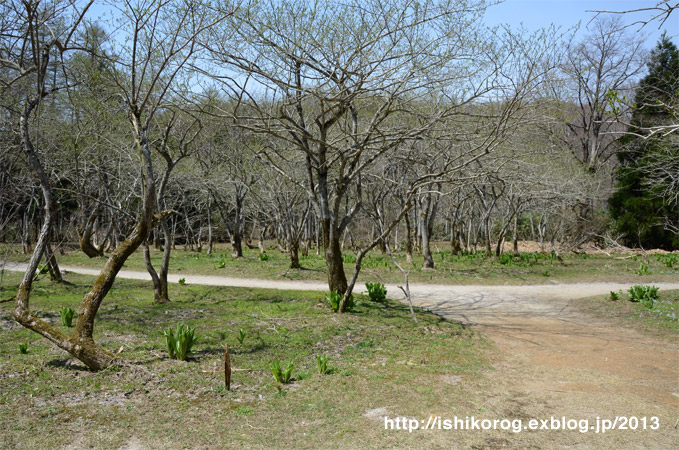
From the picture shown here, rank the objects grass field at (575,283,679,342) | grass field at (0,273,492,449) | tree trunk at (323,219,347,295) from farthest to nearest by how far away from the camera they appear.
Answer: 1. tree trunk at (323,219,347,295)
2. grass field at (575,283,679,342)
3. grass field at (0,273,492,449)

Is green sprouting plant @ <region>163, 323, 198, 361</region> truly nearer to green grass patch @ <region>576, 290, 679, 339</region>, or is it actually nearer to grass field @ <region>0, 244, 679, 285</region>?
green grass patch @ <region>576, 290, 679, 339</region>

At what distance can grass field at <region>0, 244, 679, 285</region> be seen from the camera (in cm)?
1438

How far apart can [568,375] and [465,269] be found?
10.3 metres

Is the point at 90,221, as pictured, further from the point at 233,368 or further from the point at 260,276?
the point at 233,368

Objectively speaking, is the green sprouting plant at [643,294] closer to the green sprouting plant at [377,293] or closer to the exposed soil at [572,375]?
the exposed soil at [572,375]

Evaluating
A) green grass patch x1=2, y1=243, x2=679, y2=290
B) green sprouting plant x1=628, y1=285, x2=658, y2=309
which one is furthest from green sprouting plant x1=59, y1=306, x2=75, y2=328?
green sprouting plant x1=628, y1=285, x2=658, y2=309

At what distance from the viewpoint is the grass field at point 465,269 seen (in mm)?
14383

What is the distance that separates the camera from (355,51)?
741 centimetres

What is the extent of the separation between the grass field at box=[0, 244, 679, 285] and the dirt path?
3.76 m

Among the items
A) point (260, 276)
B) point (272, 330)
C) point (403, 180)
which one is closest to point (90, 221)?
point (260, 276)

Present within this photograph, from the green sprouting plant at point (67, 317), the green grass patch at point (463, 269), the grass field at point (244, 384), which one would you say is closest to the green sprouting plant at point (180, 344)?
the grass field at point (244, 384)

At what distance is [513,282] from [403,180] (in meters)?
5.90

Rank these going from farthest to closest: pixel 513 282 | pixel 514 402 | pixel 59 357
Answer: pixel 513 282 < pixel 59 357 < pixel 514 402

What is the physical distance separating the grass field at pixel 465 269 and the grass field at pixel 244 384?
6.20 metres
